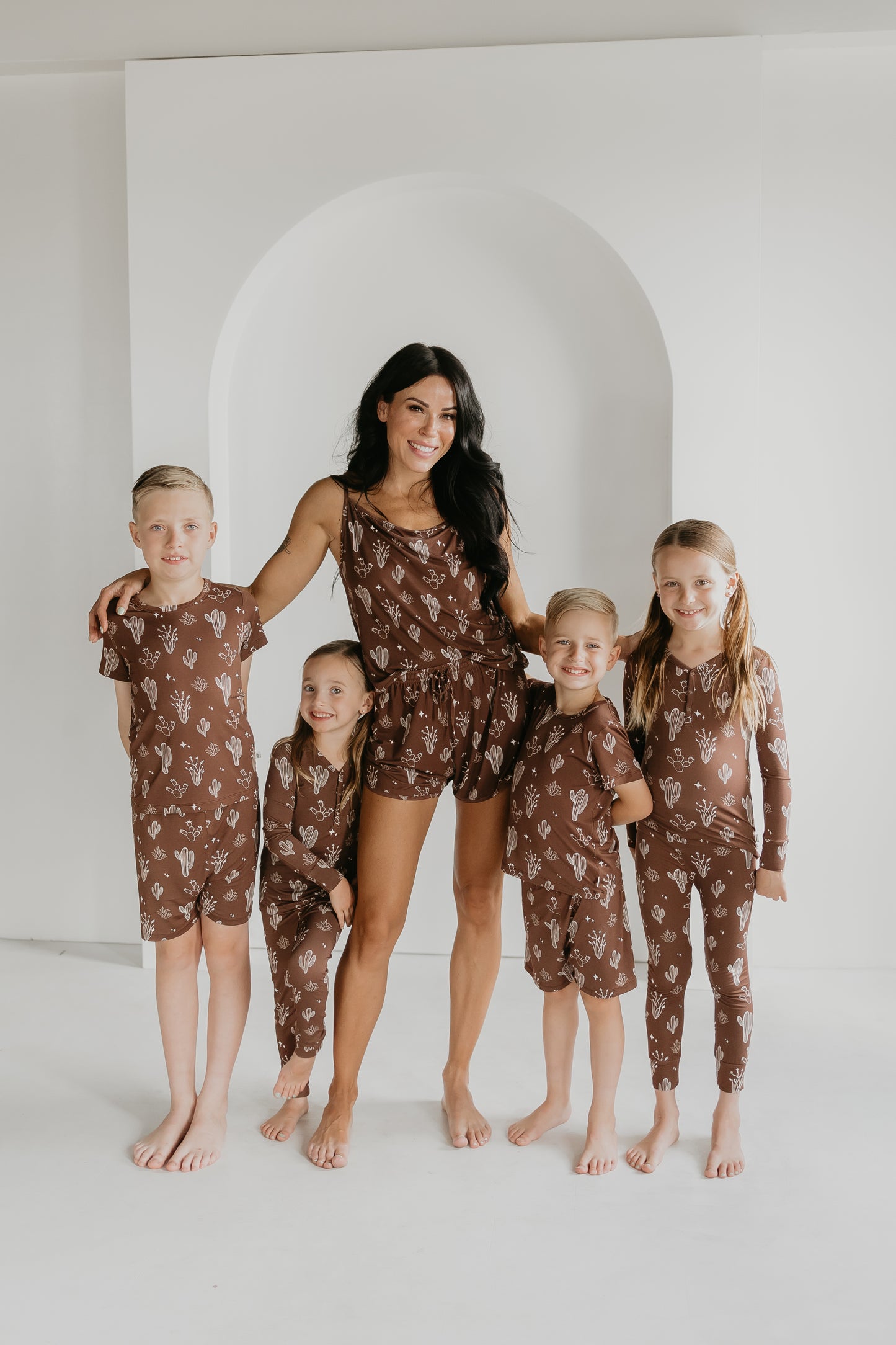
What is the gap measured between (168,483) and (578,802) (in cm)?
106

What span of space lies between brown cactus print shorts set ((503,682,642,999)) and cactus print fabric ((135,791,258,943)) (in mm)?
573

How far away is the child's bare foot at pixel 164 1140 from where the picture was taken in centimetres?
220

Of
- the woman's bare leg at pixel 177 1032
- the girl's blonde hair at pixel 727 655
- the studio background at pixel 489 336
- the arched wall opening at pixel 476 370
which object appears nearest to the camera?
the girl's blonde hair at pixel 727 655

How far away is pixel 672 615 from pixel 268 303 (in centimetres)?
196

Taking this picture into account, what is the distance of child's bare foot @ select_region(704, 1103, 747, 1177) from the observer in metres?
2.16

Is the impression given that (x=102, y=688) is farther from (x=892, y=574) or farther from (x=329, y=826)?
(x=892, y=574)

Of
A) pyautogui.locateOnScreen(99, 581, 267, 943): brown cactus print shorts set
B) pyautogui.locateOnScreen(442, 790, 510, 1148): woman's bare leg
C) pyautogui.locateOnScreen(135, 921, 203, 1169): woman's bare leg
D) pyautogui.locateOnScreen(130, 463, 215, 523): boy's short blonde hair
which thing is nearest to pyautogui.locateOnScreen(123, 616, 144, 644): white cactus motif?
pyautogui.locateOnScreen(99, 581, 267, 943): brown cactus print shorts set

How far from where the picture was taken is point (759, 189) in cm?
304

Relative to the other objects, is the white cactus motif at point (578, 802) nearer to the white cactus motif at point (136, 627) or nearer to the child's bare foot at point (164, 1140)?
the white cactus motif at point (136, 627)

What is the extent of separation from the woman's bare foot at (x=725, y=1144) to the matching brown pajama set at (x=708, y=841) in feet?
0.17

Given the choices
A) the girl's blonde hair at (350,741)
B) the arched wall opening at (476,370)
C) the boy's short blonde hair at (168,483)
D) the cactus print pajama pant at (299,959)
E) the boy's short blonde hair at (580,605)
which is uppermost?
the arched wall opening at (476,370)

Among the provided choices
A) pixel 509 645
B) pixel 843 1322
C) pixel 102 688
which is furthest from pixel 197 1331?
pixel 102 688

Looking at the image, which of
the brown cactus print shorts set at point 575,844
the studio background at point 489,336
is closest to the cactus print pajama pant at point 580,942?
the brown cactus print shorts set at point 575,844

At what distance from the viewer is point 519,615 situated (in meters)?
2.33
